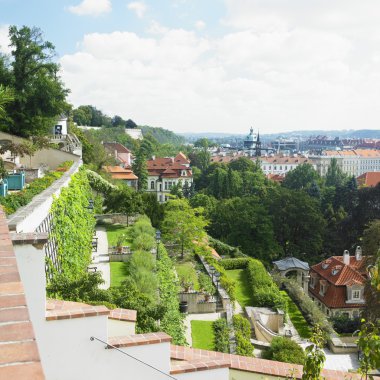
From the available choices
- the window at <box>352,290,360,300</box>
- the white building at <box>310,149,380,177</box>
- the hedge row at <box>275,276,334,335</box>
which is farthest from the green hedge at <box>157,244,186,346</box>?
the white building at <box>310,149,380,177</box>

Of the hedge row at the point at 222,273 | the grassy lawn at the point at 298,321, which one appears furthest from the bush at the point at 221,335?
the grassy lawn at the point at 298,321

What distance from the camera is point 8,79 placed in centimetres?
2581

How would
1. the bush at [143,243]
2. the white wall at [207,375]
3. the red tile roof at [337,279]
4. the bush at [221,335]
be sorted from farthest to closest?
the red tile roof at [337,279] < the bush at [143,243] < the bush at [221,335] < the white wall at [207,375]

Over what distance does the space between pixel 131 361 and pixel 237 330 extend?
1010 centimetres

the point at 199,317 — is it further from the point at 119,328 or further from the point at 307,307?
the point at 119,328

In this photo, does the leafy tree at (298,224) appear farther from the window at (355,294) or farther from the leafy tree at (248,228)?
the window at (355,294)

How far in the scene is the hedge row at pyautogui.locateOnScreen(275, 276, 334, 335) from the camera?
2055 cm

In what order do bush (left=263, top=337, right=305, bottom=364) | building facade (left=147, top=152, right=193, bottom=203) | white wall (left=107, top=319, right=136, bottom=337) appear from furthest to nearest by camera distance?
1. building facade (left=147, top=152, right=193, bottom=203)
2. bush (left=263, top=337, right=305, bottom=364)
3. white wall (left=107, top=319, right=136, bottom=337)

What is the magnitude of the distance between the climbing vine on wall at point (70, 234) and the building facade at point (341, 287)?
17416 millimetres

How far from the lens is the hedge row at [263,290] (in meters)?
19.9

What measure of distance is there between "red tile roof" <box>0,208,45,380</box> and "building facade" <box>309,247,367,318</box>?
26.7m

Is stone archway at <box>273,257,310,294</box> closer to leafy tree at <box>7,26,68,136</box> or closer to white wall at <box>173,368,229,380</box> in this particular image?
leafy tree at <box>7,26,68,136</box>

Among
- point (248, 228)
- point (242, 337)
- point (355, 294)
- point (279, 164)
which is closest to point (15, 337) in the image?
point (242, 337)

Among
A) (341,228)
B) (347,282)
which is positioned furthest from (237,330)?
(341,228)
